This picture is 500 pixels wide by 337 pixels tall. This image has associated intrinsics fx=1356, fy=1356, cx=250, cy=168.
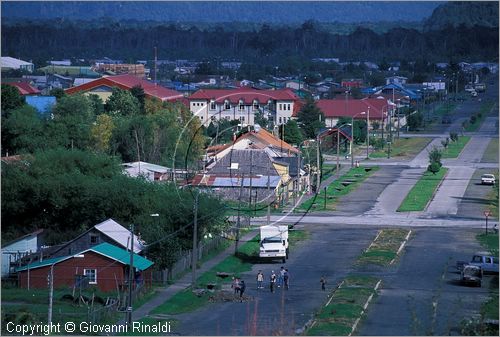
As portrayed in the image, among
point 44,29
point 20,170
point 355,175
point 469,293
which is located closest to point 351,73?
point 44,29

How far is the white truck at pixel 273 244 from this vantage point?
12.6m

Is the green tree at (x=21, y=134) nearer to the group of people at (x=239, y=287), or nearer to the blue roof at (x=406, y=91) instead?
the group of people at (x=239, y=287)

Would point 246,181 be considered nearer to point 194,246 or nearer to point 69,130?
point 69,130

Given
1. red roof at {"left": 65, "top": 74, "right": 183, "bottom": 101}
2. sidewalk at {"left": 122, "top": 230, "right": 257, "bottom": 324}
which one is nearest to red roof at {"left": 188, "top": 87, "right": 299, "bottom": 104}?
red roof at {"left": 65, "top": 74, "right": 183, "bottom": 101}

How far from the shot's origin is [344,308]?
32.3 feet

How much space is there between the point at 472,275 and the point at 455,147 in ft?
53.7

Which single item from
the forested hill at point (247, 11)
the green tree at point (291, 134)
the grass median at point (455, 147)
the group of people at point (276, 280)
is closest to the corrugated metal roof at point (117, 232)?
the group of people at point (276, 280)

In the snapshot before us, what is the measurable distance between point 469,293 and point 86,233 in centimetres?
345

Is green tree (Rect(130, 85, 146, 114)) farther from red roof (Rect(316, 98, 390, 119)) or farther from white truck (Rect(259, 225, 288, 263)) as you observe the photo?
white truck (Rect(259, 225, 288, 263))

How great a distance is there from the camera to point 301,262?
496 inches

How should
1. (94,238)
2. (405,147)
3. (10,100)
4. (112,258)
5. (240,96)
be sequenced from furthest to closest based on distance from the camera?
(240,96), (405,147), (10,100), (94,238), (112,258)

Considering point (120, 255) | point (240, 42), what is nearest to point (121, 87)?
point (120, 255)

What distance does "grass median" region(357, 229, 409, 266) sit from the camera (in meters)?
12.6

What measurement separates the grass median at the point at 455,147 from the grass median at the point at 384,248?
10.7 metres
